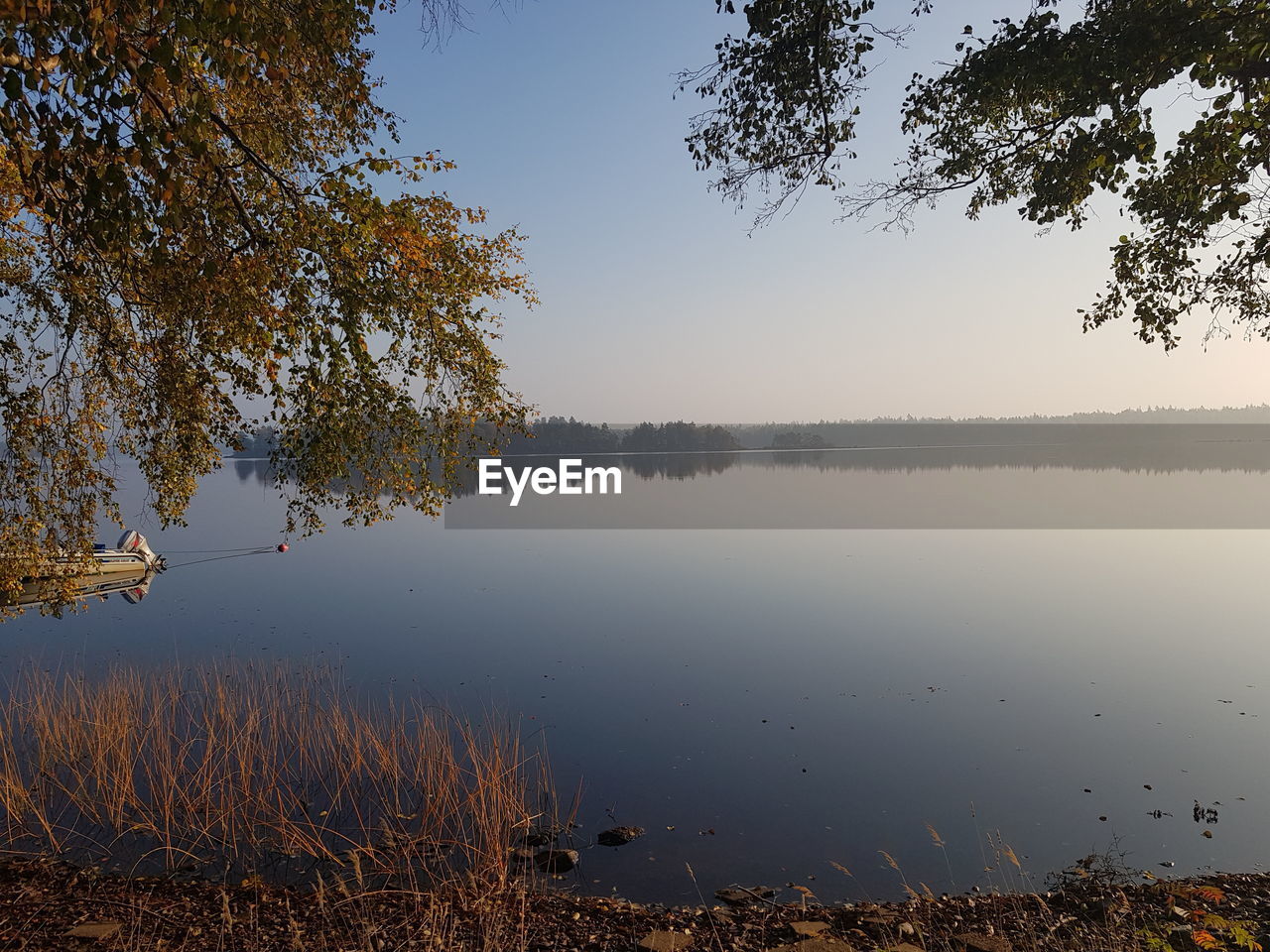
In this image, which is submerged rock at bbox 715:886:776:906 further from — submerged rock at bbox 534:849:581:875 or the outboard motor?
the outboard motor

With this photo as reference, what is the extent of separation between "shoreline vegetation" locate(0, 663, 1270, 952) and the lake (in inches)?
31.0

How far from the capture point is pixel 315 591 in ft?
86.2

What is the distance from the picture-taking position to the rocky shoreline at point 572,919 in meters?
5.93

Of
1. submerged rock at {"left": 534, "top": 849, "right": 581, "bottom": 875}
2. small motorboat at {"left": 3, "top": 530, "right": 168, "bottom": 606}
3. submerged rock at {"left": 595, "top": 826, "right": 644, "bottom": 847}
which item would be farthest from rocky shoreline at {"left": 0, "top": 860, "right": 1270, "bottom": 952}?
small motorboat at {"left": 3, "top": 530, "right": 168, "bottom": 606}

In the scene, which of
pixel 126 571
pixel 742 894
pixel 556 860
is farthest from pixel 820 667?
pixel 126 571

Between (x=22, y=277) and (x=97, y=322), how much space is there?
113 cm

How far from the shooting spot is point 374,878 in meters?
7.58

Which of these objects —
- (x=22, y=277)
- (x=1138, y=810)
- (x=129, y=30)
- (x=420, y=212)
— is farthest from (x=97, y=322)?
(x=1138, y=810)

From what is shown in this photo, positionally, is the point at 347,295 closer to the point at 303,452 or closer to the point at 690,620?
the point at 303,452

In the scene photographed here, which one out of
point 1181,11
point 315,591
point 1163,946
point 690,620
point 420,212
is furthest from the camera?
point 315,591

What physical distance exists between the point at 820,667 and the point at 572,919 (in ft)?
34.4

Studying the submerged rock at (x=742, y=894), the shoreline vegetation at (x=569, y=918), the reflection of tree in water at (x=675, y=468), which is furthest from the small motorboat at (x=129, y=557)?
the reflection of tree in water at (x=675, y=468)

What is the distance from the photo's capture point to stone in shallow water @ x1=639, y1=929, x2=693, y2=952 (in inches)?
237

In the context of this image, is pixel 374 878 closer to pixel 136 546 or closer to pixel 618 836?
pixel 618 836
